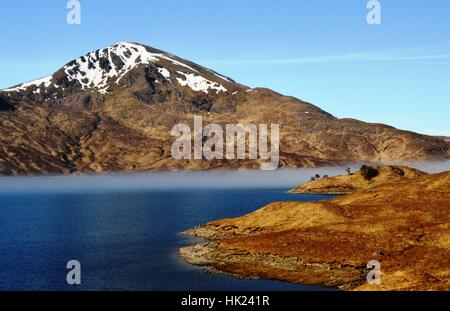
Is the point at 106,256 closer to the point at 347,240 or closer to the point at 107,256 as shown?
the point at 107,256

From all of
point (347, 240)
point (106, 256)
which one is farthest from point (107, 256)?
point (347, 240)

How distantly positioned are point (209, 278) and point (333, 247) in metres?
29.3

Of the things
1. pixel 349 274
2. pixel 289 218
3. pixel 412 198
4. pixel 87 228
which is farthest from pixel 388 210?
pixel 87 228

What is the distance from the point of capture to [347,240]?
4205 inches

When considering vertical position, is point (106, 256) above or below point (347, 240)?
below

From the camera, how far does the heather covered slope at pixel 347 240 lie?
283ft

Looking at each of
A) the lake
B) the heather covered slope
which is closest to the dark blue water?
the lake

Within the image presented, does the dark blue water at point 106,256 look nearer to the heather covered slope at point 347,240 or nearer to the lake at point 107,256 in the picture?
the lake at point 107,256

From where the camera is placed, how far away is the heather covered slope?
86.2 m

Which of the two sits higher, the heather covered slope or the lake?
the heather covered slope

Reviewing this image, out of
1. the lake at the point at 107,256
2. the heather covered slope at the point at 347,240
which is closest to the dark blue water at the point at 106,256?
the lake at the point at 107,256

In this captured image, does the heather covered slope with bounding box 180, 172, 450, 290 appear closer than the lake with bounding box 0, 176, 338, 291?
No

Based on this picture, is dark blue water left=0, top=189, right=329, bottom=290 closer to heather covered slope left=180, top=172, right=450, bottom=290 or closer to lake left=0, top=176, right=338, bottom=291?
lake left=0, top=176, right=338, bottom=291

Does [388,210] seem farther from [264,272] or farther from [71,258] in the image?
[71,258]
